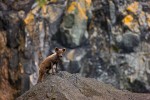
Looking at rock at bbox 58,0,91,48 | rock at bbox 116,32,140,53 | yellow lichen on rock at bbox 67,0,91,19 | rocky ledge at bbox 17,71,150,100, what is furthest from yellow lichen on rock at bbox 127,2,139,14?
rocky ledge at bbox 17,71,150,100

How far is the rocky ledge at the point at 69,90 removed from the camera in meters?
13.1

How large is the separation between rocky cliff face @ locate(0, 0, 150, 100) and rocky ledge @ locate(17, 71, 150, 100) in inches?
564

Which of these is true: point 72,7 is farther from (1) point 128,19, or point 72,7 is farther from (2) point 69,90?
(2) point 69,90

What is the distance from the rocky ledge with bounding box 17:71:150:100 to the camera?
13.1 m

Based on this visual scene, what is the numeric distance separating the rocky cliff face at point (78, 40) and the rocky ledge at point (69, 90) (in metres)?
14.3

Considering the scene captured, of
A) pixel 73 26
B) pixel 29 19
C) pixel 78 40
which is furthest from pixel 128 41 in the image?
pixel 29 19

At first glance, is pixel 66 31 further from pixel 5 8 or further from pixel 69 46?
pixel 5 8

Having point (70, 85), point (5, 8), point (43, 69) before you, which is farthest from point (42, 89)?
point (5, 8)

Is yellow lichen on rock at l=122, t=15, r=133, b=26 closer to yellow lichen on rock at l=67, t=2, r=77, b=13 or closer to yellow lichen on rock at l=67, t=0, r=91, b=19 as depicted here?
yellow lichen on rock at l=67, t=0, r=91, b=19

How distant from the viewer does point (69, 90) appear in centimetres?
1356

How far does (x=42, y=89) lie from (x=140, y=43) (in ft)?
62.1

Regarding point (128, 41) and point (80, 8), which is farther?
point (128, 41)

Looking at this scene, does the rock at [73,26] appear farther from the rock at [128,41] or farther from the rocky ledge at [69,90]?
the rocky ledge at [69,90]

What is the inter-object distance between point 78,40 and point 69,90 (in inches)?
672
